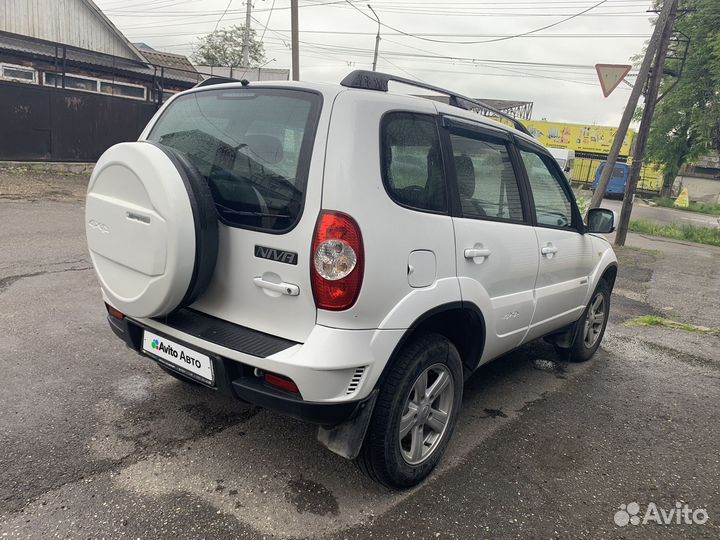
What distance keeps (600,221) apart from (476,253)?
1750 millimetres

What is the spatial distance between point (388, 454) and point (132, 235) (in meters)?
1.49

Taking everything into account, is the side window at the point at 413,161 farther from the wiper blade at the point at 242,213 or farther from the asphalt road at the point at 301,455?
the asphalt road at the point at 301,455

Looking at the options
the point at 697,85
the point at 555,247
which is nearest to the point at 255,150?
the point at 555,247

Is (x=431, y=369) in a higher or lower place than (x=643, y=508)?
higher

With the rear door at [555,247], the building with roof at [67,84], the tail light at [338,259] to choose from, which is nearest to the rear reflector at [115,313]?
the tail light at [338,259]

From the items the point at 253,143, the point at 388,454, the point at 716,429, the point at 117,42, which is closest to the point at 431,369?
the point at 388,454

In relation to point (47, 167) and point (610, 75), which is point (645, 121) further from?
point (47, 167)

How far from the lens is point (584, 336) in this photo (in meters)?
4.45

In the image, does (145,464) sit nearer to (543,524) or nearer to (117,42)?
(543,524)

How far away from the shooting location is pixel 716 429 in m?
3.54

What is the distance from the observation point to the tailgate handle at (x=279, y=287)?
2.19 meters

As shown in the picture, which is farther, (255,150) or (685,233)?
(685,233)

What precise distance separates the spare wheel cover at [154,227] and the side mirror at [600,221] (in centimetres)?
289

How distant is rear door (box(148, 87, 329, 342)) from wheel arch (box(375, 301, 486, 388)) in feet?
1.49
